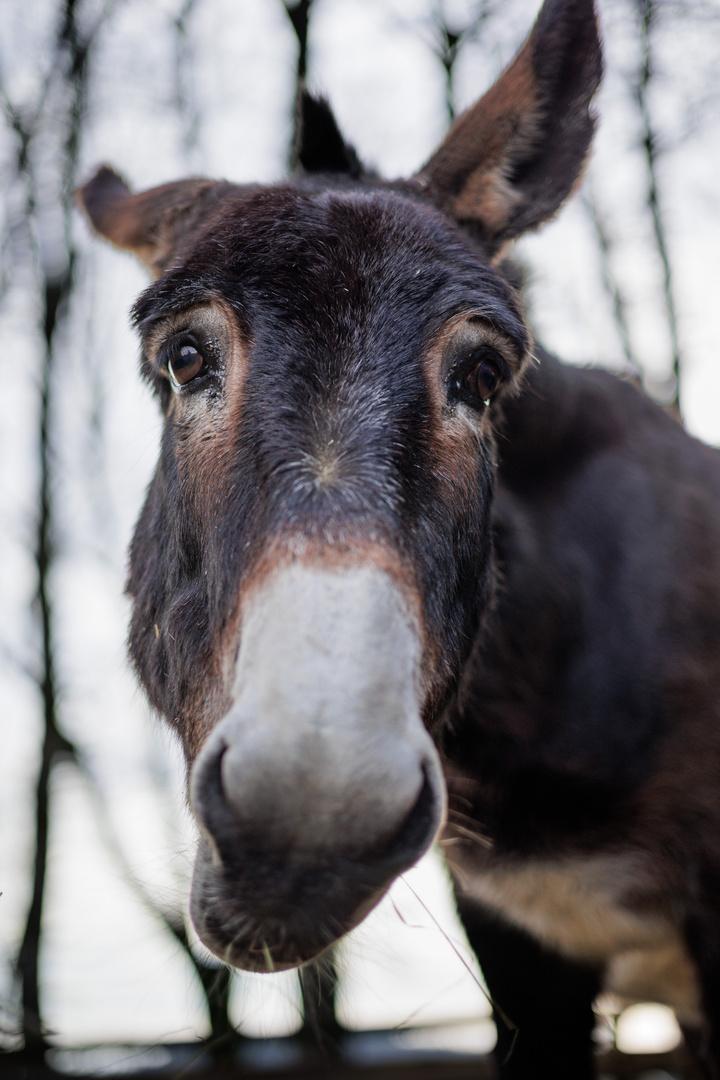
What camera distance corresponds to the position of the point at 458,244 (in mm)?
1944

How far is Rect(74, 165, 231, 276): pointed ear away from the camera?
2.36 meters

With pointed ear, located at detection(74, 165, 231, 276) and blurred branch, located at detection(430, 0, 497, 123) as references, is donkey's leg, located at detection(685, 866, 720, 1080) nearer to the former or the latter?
pointed ear, located at detection(74, 165, 231, 276)

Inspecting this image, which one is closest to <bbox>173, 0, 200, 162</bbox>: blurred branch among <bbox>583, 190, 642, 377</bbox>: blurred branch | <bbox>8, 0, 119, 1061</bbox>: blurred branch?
<bbox>8, 0, 119, 1061</bbox>: blurred branch

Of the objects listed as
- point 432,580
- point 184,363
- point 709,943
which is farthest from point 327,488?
point 709,943

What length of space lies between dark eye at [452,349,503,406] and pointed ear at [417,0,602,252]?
711 mm

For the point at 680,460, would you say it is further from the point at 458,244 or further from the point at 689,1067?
the point at 689,1067

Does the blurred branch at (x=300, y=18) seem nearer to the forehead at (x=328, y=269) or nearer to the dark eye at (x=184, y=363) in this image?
the forehead at (x=328, y=269)

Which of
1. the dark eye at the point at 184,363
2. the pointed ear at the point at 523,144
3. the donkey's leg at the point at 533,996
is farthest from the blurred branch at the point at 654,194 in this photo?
the dark eye at the point at 184,363

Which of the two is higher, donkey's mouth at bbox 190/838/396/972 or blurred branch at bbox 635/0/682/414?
blurred branch at bbox 635/0/682/414

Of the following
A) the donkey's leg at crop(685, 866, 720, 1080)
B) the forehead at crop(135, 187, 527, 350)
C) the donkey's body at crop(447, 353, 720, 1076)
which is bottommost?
the donkey's leg at crop(685, 866, 720, 1080)

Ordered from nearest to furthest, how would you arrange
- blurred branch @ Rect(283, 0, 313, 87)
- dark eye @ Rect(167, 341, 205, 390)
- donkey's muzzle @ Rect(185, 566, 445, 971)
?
donkey's muzzle @ Rect(185, 566, 445, 971), dark eye @ Rect(167, 341, 205, 390), blurred branch @ Rect(283, 0, 313, 87)

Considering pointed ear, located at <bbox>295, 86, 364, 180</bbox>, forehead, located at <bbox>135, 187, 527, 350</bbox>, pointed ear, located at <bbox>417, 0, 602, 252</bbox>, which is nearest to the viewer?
forehead, located at <bbox>135, 187, 527, 350</bbox>

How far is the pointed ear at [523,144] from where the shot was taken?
2248 mm

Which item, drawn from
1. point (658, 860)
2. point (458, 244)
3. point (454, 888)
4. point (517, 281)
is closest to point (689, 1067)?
point (454, 888)
